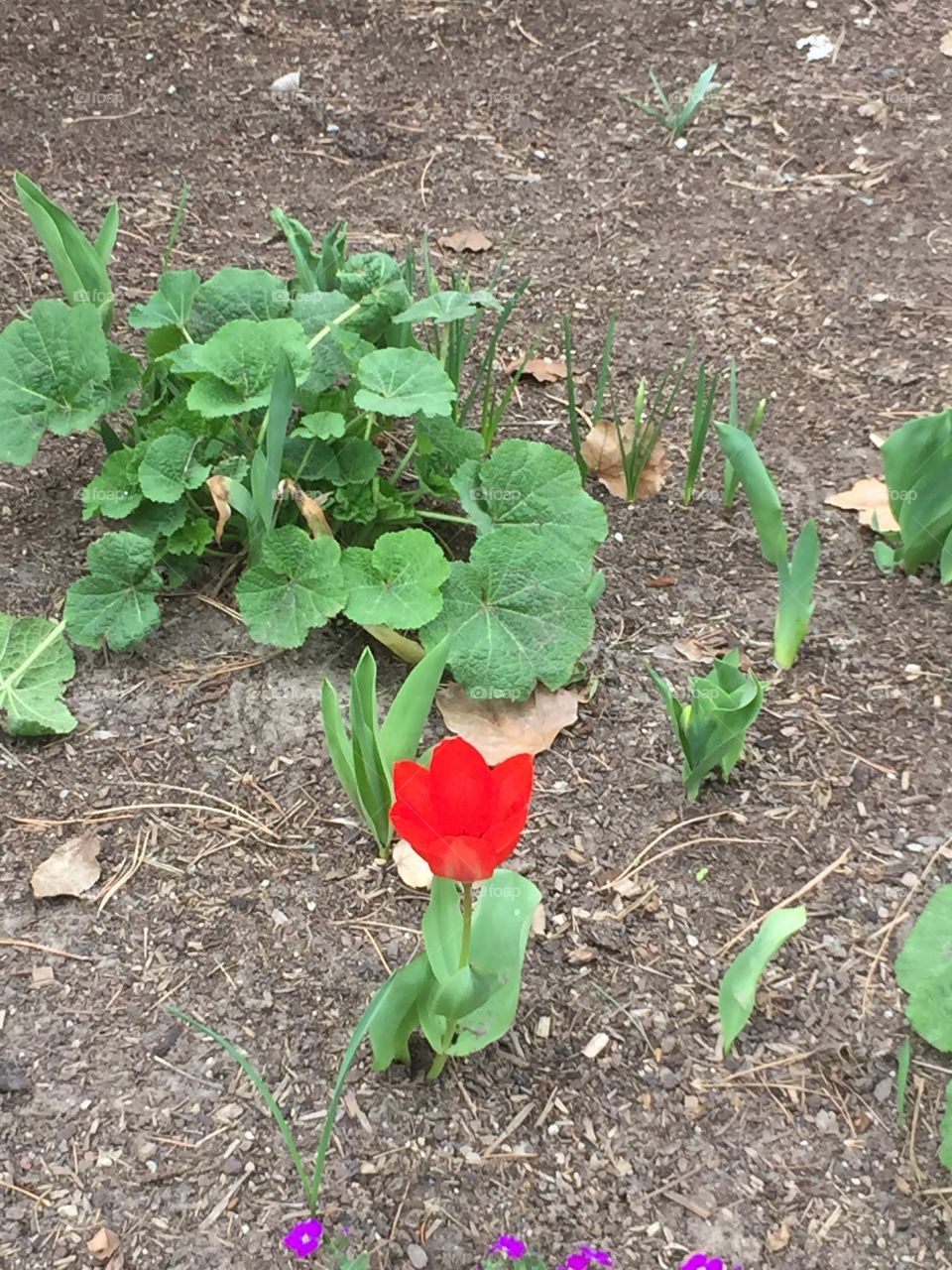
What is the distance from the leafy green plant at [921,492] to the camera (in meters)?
1.83

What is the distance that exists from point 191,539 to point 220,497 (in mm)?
98

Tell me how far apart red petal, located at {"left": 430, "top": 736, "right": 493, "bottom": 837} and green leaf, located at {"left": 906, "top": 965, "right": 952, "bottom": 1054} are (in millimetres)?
662

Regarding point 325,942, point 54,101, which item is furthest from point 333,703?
point 54,101

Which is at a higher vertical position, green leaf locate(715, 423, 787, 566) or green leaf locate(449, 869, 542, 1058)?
green leaf locate(715, 423, 787, 566)

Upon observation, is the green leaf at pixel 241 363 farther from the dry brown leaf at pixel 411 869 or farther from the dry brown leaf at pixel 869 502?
the dry brown leaf at pixel 869 502

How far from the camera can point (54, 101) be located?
3008 mm

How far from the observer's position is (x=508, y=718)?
1.83 metres

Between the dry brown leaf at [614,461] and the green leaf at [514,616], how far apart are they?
0.38 metres

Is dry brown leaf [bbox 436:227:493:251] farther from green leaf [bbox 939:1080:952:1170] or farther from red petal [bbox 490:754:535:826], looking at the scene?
green leaf [bbox 939:1080:952:1170]

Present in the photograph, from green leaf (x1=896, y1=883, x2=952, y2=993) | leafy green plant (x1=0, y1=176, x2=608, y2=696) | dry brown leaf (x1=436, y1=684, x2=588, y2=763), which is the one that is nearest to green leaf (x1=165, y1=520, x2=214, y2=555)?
leafy green plant (x1=0, y1=176, x2=608, y2=696)

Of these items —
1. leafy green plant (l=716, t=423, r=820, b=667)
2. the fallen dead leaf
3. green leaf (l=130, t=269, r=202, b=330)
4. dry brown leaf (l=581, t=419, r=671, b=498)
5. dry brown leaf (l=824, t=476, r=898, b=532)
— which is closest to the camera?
leafy green plant (l=716, t=423, r=820, b=667)

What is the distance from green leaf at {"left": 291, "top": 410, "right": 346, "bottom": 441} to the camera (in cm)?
187

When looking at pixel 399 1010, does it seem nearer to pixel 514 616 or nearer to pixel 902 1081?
pixel 902 1081

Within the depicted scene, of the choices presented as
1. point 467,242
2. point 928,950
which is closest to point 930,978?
point 928,950
